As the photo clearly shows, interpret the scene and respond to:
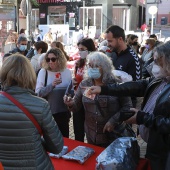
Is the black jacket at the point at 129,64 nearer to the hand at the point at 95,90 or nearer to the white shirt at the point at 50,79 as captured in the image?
the white shirt at the point at 50,79

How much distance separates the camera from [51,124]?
1.86 metres

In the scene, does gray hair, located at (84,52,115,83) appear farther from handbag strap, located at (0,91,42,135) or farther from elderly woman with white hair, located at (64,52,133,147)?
handbag strap, located at (0,91,42,135)

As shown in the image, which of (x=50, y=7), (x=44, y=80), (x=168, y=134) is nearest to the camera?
(x=168, y=134)

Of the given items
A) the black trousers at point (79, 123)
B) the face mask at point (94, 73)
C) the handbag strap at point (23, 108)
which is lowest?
the black trousers at point (79, 123)

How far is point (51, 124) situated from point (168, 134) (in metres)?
0.81

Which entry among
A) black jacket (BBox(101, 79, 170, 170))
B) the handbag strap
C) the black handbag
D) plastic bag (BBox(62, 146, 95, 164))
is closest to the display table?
plastic bag (BBox(62, 146, 95, 164))

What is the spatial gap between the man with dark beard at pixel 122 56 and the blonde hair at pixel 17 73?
1727 millimetres

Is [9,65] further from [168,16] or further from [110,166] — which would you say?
[168,16]

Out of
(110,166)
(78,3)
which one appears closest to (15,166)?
(110,166)

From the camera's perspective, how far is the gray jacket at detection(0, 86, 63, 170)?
1766 mm

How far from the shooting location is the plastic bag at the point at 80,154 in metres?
2.29

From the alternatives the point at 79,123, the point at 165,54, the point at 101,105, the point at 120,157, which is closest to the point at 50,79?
the point at 79,123

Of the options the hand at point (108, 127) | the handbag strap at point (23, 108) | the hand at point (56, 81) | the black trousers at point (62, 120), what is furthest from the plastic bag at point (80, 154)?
the black trousers at point (62, 120)

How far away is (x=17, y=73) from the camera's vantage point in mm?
1857
